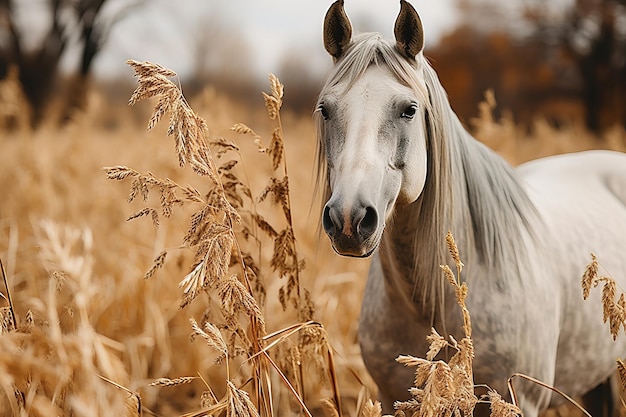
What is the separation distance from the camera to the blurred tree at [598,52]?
12.5 metres

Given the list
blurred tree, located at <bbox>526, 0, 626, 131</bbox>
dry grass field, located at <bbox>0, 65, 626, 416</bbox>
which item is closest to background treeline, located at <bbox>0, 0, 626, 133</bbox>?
blurred tree, located at <bbox>526, 0, 626, 131</bbox>

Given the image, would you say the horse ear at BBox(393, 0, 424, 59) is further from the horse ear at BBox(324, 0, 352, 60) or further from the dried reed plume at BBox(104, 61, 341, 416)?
the dried reed plume at BBox(104, 61, 341, 416)

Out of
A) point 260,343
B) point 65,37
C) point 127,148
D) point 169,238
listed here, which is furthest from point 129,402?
point 65,37

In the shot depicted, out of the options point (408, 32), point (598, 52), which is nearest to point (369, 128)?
point (408, 32)

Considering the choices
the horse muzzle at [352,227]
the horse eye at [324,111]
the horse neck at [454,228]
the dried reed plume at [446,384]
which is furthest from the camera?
the horse neck at [454,228]

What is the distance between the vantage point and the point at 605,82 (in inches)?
502

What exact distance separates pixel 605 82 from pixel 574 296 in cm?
1293

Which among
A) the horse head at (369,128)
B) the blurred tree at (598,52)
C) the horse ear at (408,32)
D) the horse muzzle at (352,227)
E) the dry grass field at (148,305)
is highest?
the blurred tree at (598,52)

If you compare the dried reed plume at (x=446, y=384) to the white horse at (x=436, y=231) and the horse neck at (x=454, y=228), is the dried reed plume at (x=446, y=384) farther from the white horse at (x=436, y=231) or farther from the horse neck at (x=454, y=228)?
the horse neck at (x=454, y=228)

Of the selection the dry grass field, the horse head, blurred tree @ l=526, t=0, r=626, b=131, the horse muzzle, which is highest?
blurred tree @ l=526, t=0, r=626, b=131

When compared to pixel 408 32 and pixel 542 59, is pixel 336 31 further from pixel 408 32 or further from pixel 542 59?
pixel 542 59

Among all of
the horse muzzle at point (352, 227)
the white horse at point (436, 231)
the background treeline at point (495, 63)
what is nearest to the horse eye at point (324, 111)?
the white horse at point (436, 231)

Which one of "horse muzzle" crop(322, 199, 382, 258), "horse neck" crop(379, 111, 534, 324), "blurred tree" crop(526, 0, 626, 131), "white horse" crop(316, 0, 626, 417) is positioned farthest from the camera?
"blurred tree" crop(526, 0, 626, 131)

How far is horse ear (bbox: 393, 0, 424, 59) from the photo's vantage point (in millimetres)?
1265
